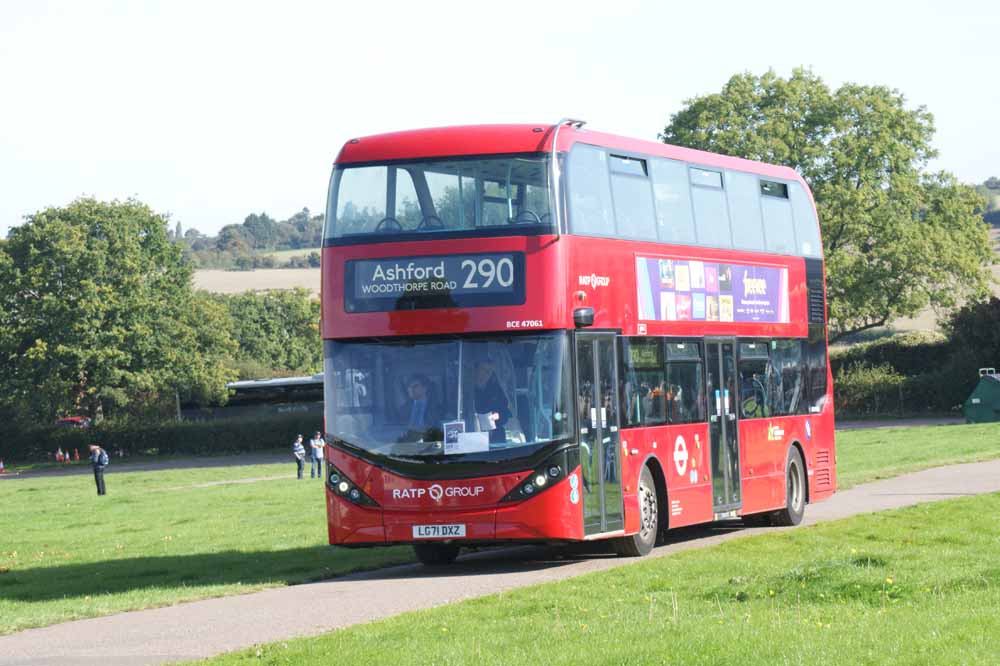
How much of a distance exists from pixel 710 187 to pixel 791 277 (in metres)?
2.83

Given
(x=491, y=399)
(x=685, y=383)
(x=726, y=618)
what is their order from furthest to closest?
(x=685, y=383) → (x=491, y=399) → (x=726, y=618)

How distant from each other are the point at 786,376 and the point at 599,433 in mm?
6243

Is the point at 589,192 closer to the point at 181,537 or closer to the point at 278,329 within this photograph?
the point at 181,537

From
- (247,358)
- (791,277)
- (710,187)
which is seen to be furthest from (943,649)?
(247,358)

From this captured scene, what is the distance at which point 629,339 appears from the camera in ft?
61.6

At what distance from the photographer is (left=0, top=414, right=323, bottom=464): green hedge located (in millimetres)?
78500

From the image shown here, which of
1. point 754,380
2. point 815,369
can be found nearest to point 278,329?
point 815,369

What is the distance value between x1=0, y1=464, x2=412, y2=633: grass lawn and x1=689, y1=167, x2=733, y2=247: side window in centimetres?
575

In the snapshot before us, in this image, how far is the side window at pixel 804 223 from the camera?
2383 centimetres

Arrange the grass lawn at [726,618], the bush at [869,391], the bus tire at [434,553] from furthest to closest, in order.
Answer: the bush at [869,391], the bus tire at [434,553], the grass lawn at [726,618]

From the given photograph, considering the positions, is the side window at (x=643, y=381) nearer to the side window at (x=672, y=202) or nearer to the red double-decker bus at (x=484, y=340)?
the red double-decker bus at (x=484, y=340)

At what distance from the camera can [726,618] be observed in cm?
1170

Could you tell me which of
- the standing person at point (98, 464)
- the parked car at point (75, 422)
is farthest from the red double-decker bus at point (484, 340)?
the parked car at point (75, 422)

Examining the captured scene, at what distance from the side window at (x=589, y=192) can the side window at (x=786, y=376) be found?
543 centimetres
